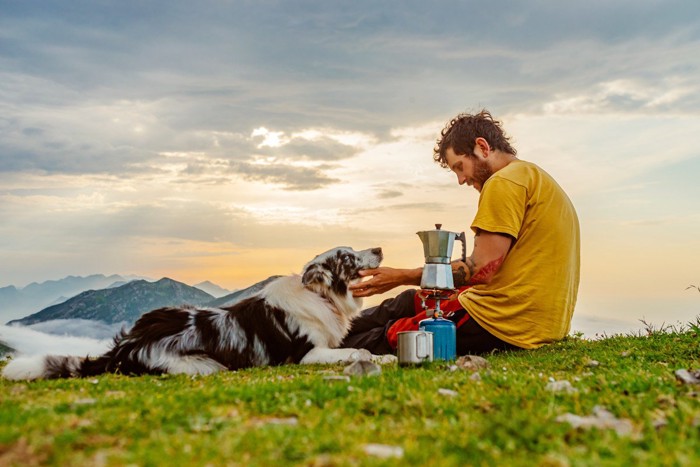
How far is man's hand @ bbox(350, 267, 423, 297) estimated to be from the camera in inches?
365

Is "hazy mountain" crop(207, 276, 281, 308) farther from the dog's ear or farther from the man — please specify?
the man

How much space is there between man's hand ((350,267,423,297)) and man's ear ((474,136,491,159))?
2.03 metres

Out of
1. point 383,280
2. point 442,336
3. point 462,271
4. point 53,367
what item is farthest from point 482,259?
point 53,367

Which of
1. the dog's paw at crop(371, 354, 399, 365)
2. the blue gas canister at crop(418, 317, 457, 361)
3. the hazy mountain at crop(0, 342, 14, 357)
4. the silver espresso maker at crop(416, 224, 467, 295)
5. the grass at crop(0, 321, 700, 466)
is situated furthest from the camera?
the hazy mountain at crop(0, 342, 14, 357)

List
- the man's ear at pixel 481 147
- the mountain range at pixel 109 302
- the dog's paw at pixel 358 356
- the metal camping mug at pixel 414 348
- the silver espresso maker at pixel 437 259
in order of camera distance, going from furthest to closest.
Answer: the mountain range at pixel 109 302 < the man's ear at pixel 481 147 < the dog's paw at pixel 358 356 < the silver espresso maker at pixel 437 259 < the metal camping mug at pixel 414 348

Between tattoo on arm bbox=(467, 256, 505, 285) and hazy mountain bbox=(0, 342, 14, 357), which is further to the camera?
hazy mountain bbox=(0, 342, 14, 357)

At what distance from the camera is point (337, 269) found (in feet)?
33.4

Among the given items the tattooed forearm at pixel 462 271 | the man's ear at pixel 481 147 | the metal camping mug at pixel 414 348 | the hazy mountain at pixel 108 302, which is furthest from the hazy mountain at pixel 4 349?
the hazy mountain at pixel 108 302

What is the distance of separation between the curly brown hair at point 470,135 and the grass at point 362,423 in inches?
160

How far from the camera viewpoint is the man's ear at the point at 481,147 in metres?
9.76

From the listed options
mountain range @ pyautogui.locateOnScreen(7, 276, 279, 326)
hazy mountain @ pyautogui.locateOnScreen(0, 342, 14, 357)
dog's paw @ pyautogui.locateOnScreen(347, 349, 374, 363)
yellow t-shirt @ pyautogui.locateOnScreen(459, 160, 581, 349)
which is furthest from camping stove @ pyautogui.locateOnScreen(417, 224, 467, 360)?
mountain range @ pyautogui.locateOnScreen(7, 276, 279, 326)

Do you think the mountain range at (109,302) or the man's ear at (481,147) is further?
the mountain range at (109,302)

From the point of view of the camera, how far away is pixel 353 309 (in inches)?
415

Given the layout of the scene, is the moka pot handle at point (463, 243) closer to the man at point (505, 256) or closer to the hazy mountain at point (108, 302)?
the man at point (505, 256)
